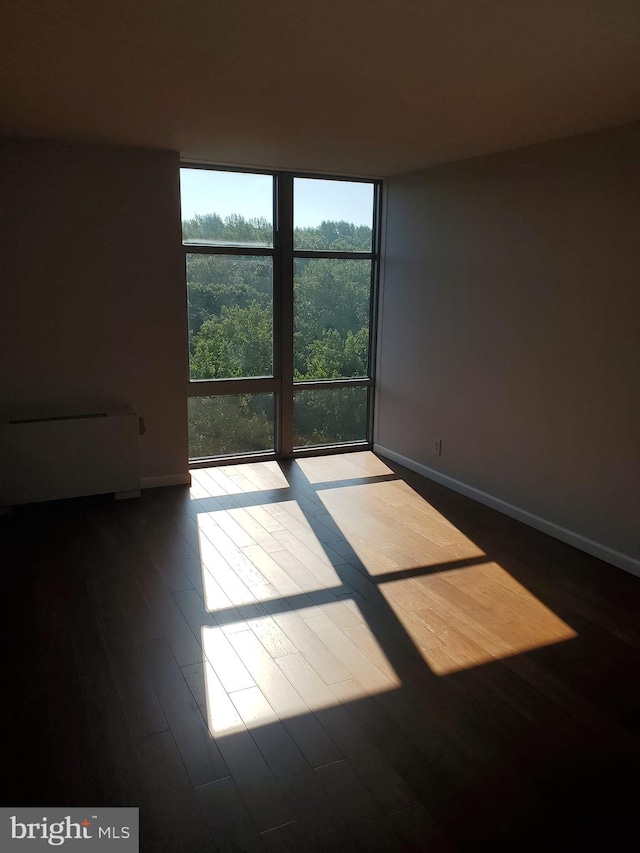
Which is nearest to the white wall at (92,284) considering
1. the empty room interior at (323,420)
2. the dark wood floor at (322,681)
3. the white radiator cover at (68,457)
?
the empty room interior at (323,420)

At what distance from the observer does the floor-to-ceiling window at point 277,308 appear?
5.09m

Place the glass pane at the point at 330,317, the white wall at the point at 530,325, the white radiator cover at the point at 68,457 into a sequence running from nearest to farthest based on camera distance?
the white wall at the point at 530,325
the white radiator cover at the point at 68,457
the glass pane at the point at 330,317

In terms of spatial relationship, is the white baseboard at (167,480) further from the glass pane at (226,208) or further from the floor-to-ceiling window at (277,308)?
the glass pane at (226,208)

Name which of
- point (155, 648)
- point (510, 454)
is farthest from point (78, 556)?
point (510, 454)

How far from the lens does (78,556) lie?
366cm

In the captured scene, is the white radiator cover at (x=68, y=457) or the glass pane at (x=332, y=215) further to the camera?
the glass pane at (x=332, y=215)

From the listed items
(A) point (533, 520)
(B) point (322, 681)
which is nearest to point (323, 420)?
(A) point (533, 520)

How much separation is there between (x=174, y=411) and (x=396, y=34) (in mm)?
3276

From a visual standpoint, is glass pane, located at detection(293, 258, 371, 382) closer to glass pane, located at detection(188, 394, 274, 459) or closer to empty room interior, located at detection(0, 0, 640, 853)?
empty room interior, located at detection(0, 0, 640, 853)

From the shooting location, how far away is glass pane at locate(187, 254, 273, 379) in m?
5.09

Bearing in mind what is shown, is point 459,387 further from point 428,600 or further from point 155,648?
point 155,648

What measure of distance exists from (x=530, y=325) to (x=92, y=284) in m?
2.98

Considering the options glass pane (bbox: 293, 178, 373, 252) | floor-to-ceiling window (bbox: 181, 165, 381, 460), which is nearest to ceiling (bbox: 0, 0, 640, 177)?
floor-to-ceiling window (bbox: 181, 165, 381, 460)

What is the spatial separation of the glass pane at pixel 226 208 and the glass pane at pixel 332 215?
0.26m
